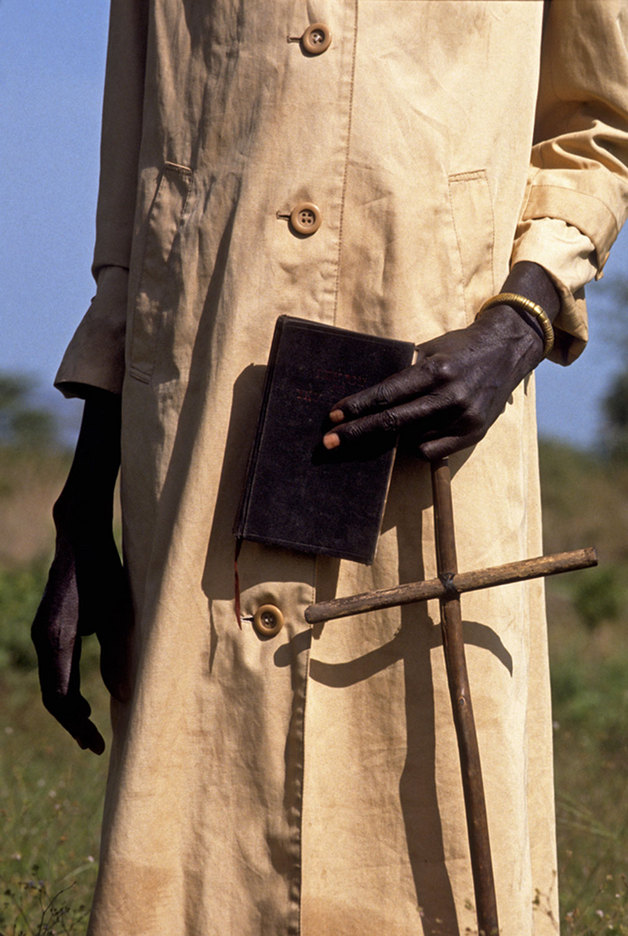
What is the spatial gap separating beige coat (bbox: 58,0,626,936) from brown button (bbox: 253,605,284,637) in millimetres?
12

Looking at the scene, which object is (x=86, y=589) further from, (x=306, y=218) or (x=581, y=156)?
(x=581, y=156)

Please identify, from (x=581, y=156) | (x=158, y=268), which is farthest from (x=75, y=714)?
(x=581, y=156)

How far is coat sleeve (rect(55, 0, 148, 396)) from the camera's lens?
5.91 ft

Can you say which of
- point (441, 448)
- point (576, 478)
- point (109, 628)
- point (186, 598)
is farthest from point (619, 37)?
point (576, 478)

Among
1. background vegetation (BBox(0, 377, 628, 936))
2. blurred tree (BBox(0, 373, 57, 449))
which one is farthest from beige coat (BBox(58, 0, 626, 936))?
blurred tree (BBox(0, 373, 57, 449))

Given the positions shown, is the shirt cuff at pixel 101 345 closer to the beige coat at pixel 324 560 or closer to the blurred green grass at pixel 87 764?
the beige coat at pixel 324 560

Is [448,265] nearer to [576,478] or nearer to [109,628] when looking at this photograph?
[109,628]

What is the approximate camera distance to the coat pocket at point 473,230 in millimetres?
1544

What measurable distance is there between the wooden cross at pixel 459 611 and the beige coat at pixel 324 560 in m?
0.06

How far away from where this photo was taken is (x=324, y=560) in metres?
1.54

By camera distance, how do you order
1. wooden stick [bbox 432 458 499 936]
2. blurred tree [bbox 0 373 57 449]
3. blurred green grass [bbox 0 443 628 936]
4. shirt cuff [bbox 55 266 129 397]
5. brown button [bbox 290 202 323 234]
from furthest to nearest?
blurred tree [bbox 0 373 57 449] < blurred green grass [bbox 0 443 628 936] < shirt cuff [bbox 55 266 129 397] < brown button [bbox 290 202 323 234] < wooden stick [bbox 432 458 499 936]

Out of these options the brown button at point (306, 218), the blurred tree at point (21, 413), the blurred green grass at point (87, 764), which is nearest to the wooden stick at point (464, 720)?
the brown button at point (306, 218)

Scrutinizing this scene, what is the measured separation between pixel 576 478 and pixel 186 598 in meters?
21.1

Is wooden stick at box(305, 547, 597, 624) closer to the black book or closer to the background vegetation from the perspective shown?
the black book
